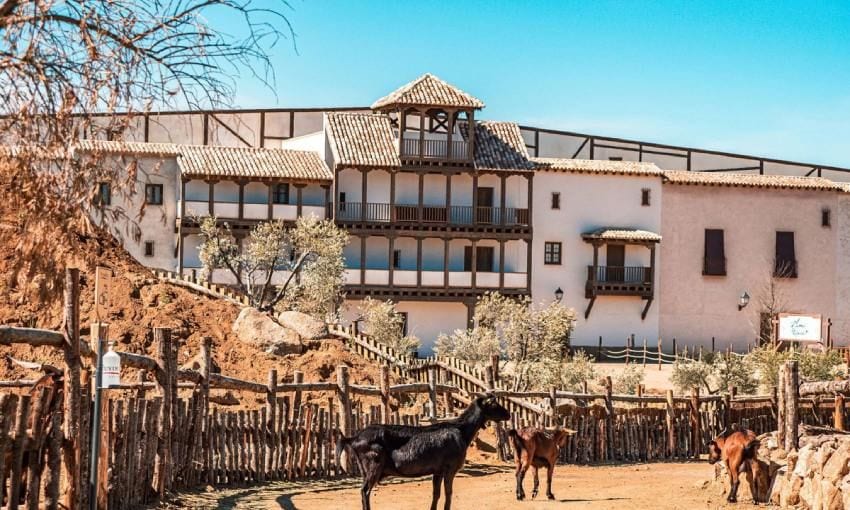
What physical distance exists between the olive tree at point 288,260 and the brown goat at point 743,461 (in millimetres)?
24933

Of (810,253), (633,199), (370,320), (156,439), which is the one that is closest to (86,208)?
(156,439)

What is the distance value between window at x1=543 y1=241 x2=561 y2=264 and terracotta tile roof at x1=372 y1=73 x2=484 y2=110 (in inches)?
265

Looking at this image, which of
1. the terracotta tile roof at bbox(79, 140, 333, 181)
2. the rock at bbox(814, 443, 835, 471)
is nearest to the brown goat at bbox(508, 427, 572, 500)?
the rock at bbox(814, 443, 835, 471)

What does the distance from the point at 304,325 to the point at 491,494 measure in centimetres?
1496

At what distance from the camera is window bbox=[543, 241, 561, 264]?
51094 millimetres

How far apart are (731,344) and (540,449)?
36.9 metres

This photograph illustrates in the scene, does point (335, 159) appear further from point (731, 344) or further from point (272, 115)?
point (731, 344)

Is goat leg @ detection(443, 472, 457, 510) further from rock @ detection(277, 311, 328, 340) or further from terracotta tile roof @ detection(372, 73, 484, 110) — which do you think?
terracotta tile roof @ detection(372, 73, 484, 110)

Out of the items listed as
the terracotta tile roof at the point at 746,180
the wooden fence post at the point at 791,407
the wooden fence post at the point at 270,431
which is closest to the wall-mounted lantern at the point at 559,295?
the terracotta tile roof at the point at 746,180

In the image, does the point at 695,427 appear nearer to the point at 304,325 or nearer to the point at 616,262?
the point at 304,325

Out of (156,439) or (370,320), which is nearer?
(156,439)

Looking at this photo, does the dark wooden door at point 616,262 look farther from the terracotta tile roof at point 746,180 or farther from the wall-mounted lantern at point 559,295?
the terracotta tile roof at point 746,180

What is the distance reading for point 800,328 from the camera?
37906 mm

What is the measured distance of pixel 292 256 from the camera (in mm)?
45781
